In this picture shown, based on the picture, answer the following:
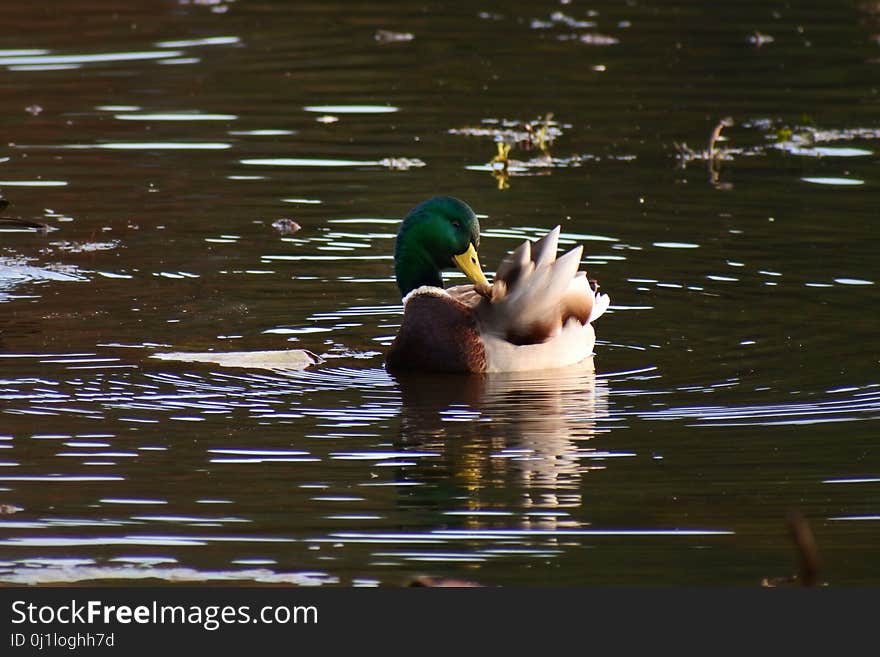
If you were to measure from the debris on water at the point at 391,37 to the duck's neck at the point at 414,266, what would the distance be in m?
12.2

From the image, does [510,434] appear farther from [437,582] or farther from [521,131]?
[521,131]

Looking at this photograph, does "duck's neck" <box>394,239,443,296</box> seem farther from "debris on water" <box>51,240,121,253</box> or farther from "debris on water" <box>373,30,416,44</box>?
"debris on water" <box>373,30,416,44</box>

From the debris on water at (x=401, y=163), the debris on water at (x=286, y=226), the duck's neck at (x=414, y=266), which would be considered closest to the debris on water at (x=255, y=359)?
the duck's neck at (x=414, y=266)

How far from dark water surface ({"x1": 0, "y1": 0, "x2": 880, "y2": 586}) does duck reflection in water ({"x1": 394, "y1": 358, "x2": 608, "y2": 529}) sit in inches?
1.0

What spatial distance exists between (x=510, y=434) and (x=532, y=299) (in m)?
1.48

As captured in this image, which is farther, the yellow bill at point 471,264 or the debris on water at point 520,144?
the debris on water at point 520,144

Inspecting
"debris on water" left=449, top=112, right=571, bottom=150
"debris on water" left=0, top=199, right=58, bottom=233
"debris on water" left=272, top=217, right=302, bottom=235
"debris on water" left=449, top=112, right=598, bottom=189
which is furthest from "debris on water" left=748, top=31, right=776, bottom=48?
"debris on water" left=0, top=199, right=58, bottom=233

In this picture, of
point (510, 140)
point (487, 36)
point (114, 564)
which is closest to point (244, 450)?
point (114, 564)

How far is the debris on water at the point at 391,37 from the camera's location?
72.3 feet

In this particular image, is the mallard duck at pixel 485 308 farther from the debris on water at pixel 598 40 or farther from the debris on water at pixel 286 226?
the debris on water at pixel 598 40

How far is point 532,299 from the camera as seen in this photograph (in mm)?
9781

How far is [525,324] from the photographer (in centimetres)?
984

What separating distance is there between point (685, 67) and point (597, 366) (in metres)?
11.0

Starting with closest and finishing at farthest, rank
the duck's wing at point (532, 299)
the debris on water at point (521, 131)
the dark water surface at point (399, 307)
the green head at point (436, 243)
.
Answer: the dark water surface at point (399, 307) < the duck's wing at point (532, 299) < the green head at point (436, 243) < the debris on water at point (521, 131)
